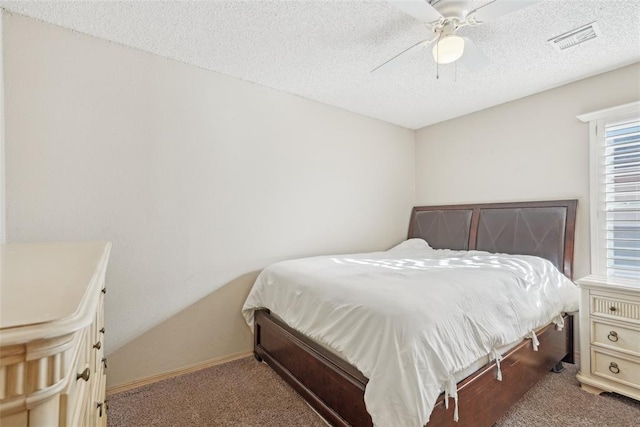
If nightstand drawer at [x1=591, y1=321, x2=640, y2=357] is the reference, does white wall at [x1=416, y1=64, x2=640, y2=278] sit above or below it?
above

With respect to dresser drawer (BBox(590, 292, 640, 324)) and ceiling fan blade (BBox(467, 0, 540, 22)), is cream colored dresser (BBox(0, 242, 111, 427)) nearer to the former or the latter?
ceiling fan blade (BBox(467, 0, 540, 22))

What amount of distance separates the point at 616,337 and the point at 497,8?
2.19 m

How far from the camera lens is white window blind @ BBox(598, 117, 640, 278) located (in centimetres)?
229

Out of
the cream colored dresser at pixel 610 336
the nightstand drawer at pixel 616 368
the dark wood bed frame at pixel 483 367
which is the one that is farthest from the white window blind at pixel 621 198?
the nightstand drawer at pixel 616 368

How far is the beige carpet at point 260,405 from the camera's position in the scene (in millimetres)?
1739

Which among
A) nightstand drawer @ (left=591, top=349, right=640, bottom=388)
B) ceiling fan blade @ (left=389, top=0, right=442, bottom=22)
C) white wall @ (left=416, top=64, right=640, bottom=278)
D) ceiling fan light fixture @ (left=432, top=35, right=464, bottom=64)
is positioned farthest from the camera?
white wall @ (left=416, top=64, right=640, bottom=278)

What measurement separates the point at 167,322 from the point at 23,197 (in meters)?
1.21

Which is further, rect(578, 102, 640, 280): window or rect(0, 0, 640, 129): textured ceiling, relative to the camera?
rect(578, 102, 640, 280): window

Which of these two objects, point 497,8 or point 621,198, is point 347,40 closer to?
point 497,8

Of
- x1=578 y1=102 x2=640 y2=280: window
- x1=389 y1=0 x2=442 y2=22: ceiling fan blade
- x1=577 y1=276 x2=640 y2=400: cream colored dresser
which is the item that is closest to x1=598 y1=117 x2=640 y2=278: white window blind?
x1=578 y1=102 x2=640 y2=280: window

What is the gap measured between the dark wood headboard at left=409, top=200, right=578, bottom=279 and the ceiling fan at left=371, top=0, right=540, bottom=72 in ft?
5.36

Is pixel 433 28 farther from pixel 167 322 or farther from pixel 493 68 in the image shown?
pixel 167 322

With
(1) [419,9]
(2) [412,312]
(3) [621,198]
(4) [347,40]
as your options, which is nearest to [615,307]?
(3) [621,198]

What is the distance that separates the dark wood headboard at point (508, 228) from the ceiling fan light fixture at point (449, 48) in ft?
6.19
